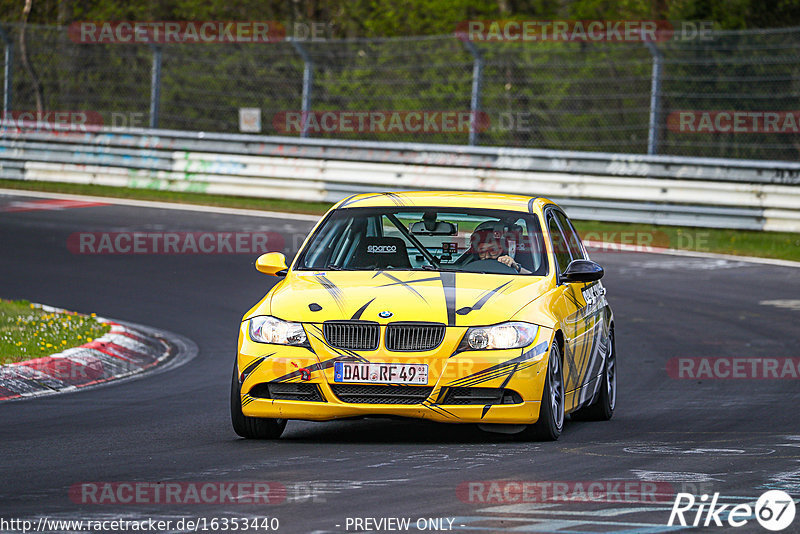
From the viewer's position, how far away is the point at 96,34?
34156 mm

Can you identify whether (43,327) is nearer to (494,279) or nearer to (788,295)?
(494,279)

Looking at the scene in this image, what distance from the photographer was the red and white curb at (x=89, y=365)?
10.9 meters

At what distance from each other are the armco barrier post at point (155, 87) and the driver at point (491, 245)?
56.8 ft

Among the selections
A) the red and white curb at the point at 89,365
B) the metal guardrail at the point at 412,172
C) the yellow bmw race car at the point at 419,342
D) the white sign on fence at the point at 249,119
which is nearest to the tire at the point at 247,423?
the yellow bmw race car at the point at 419,342

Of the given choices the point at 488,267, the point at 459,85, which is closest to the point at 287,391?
the point at 488,267

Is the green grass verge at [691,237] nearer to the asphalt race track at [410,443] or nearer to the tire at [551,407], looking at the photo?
the asphalt race track at [410,443]

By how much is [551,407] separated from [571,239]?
2.31 m

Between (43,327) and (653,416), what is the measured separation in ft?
18.5

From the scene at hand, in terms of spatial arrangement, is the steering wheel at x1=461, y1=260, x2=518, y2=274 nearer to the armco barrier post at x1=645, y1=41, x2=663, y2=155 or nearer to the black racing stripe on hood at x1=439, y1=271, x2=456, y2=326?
the black racing stripe on hood at x1=439, y1=271, x2=456, y2=326

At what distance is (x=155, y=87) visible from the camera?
26.2 meters

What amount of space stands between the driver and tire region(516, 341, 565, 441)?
832mm

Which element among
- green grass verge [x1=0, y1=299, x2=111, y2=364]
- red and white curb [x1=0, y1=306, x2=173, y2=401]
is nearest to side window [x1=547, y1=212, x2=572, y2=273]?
red and white curb [x1=0, y1=306, x2=173, y2=401]

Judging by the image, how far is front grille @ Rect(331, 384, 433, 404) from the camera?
811 centimetres

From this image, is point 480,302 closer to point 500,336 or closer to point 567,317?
point 500,336
